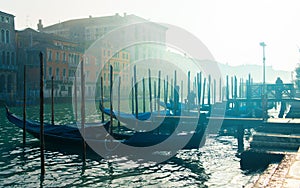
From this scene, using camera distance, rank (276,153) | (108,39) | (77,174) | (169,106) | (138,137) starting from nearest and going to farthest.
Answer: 1. (276,153)
2. (77,174)
3. (138,137)
4. (169,106)
5. (108,39)

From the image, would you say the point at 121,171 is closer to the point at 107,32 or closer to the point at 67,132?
the point at 67,132

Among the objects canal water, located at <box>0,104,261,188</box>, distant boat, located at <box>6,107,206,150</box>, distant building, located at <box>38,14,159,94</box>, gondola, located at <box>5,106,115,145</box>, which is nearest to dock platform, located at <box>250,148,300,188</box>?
canal water, located at <box>0,104,261,188</box>

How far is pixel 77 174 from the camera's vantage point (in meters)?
9.90

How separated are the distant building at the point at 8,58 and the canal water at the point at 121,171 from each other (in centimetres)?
2786

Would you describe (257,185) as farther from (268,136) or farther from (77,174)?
(77,174)

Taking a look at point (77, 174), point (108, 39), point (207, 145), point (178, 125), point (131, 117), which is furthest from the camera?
point (108, 39)

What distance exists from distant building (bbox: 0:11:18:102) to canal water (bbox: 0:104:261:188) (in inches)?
1097

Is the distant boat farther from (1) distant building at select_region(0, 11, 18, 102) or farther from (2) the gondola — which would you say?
(1) distant building at select_region(0, 11, 18, 102)

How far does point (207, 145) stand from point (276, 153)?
228 inches

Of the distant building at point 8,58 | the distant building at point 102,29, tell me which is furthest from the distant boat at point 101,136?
the distant building at point 102,29

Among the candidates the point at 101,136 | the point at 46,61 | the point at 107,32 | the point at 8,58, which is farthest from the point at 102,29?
the point at 101,136

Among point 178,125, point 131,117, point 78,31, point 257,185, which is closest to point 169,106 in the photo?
point 131,117

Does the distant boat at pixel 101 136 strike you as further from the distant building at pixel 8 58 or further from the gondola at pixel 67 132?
the distant building at pixel 8 58

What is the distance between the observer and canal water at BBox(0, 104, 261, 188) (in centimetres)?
908
